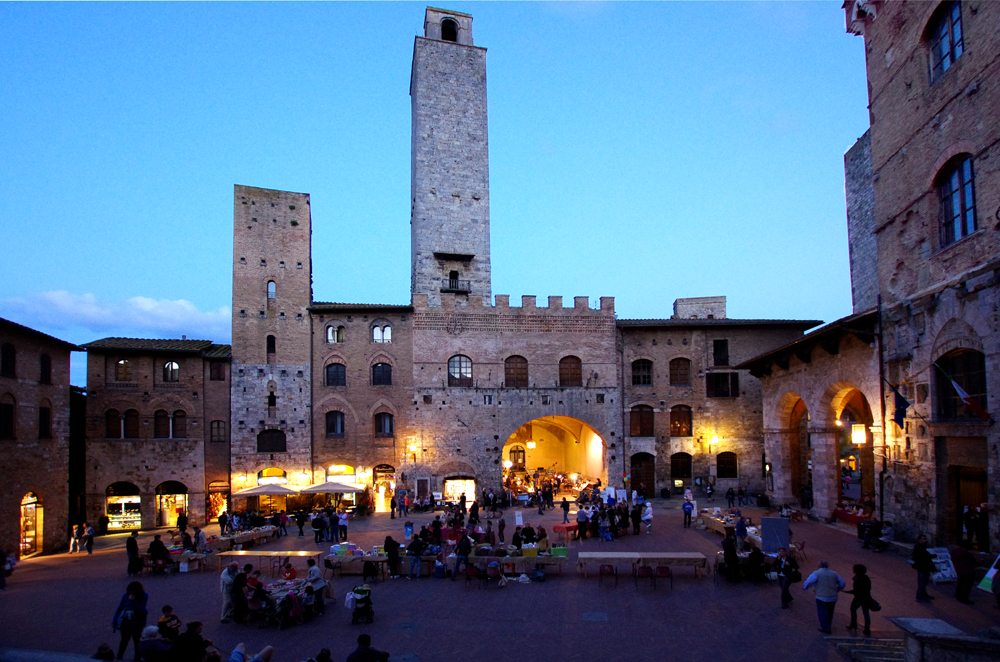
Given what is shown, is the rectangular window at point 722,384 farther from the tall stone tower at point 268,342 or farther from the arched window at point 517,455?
the tall stone tower at point 268,342

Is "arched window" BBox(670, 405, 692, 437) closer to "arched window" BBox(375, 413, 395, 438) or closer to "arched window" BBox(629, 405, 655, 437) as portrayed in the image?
"arched window" BBox(629, 405, 655, 437)

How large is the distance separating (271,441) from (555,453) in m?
20.9

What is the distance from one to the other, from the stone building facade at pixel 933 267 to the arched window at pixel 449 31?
77.8 feet

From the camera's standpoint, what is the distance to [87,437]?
2828 cm

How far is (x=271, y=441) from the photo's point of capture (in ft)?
101

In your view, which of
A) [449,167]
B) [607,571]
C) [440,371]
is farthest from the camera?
[449,167]

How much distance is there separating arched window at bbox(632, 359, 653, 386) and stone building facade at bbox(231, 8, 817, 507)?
0.28 m

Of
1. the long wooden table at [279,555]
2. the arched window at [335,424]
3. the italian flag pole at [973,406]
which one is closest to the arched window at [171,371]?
the arched window at [335,424]

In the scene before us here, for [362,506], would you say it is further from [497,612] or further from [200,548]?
[497,612]

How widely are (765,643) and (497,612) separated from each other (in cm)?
525

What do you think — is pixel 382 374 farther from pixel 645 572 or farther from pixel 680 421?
pixel 645 572

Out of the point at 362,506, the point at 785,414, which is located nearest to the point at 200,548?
the point at 362,506

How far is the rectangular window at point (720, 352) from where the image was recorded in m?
33.8

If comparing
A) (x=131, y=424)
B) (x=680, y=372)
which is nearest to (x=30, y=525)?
(x=131, y=424)
